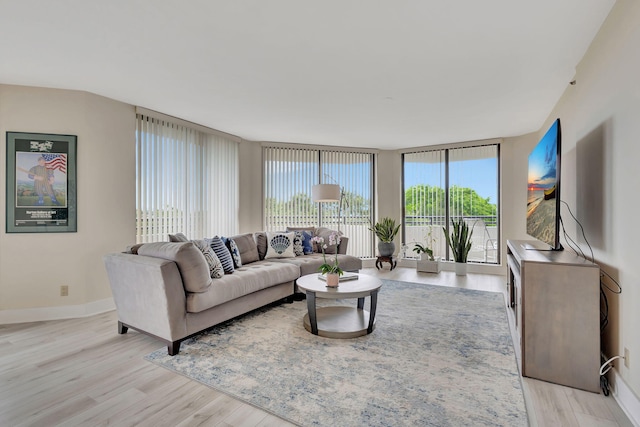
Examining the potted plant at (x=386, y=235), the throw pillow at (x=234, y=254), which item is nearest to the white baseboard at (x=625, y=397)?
the throw pillow at (x=234, y=254)

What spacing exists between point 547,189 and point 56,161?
188 inches

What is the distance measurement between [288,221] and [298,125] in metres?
2.01

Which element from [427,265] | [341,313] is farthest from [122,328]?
[427,265]

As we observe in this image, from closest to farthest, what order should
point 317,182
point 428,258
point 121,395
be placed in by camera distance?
1. point 121,395
2. point 428,258
3. point 317,182

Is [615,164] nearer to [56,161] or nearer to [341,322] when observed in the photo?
[341,322]

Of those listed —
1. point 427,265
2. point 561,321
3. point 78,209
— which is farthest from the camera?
point 427,265

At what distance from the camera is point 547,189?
8.79ft

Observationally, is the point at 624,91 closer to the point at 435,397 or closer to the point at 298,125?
the point at 435,397

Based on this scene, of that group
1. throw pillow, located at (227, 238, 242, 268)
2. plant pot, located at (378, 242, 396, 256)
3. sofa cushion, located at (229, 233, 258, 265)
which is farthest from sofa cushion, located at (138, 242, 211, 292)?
plant pot, located at (378, 242, 396, 256)

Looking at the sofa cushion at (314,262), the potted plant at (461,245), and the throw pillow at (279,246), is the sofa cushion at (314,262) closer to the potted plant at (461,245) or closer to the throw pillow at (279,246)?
the throw pillow at (279,246)

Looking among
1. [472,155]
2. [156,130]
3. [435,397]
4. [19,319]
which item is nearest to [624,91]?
[435,397]

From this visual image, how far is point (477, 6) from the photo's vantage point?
6.32ft

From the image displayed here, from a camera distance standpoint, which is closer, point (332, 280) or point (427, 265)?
point (332, 280)

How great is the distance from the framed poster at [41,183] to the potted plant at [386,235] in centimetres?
463
